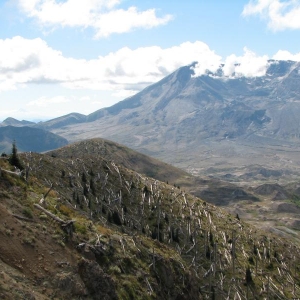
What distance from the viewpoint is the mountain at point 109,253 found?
84.2ft

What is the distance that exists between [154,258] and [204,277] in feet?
95.1

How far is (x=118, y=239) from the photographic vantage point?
1454 inches

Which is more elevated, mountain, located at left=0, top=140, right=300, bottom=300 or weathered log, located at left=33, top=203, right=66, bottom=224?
weathered log, located at left=33, top=203, right=66, bottom=224

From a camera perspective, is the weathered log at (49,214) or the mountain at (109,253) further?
the weathered log at (49,214)

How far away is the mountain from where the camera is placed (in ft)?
84.2

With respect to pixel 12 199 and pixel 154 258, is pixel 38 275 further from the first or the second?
pixel 154 258

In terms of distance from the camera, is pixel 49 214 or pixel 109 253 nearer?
pixel 49 214

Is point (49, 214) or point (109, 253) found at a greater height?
point (49, 214)

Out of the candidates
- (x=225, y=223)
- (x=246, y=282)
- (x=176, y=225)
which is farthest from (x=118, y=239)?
(x=225, y=223)

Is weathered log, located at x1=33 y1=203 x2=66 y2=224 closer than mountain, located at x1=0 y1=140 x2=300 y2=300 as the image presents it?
No

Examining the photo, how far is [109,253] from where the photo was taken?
1291 inches

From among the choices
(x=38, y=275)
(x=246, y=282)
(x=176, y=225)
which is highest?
(x=38, y=275)

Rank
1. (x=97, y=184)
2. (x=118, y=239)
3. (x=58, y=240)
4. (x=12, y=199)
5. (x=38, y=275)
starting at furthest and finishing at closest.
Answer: (x=97, y=184) < (x=118, y=239) < (x=12, y=199) < (x=58, y=240) < (x=38, y=275)

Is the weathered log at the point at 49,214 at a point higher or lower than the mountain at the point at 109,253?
higher
